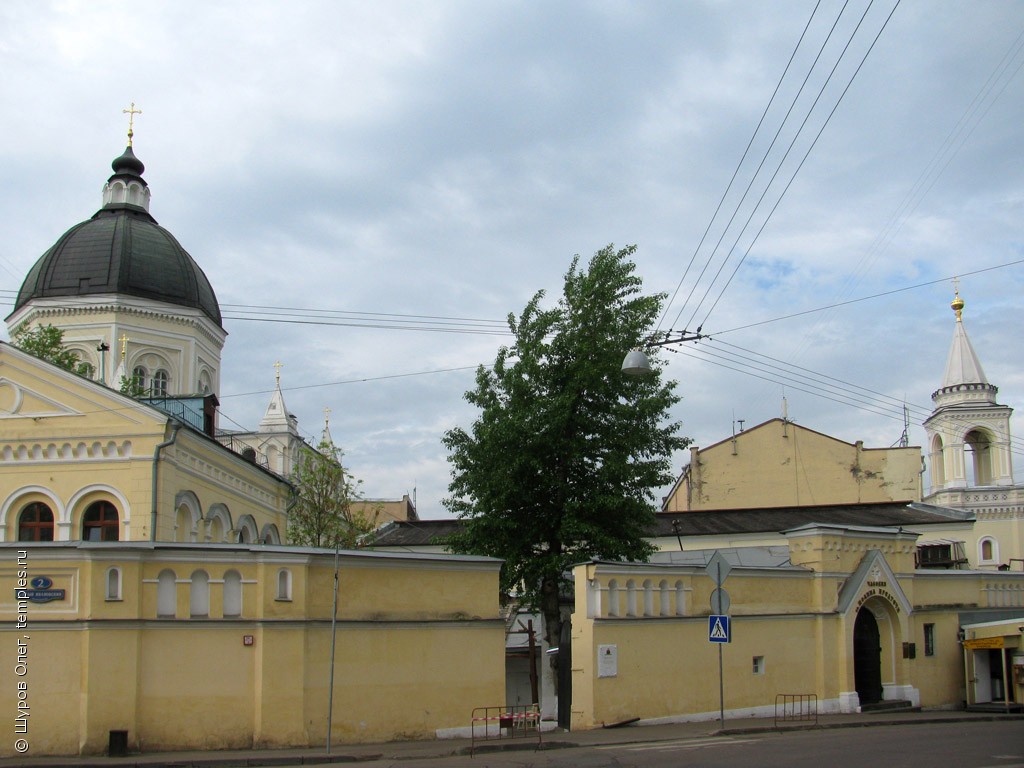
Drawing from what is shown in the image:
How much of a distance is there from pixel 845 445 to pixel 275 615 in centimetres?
4047

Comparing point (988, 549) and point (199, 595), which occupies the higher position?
point (988, 549)

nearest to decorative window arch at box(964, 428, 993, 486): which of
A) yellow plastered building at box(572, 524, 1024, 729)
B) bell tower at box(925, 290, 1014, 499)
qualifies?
bell tower at box(925, 290, 1014, 499)

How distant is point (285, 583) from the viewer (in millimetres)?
17734

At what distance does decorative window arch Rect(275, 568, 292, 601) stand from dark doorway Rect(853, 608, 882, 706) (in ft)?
46.6

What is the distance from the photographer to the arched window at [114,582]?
1678 cm

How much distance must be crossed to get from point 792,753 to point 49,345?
3093 cm

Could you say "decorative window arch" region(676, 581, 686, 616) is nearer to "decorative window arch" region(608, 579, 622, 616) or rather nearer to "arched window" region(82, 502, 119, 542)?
"decorative window arch" region(608, 579, 622, 616)

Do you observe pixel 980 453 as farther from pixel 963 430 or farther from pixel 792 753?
pixel 792 753

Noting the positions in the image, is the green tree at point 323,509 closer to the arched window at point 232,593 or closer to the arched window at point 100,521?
the arched window at point 100,521

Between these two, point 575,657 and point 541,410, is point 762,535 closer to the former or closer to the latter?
point 541,410

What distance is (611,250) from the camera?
26.7 metres

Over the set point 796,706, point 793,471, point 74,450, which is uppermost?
point 793,471

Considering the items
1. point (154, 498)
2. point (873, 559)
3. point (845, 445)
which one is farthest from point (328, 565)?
point (845, 445)

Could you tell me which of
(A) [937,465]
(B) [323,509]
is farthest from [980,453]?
(B) [323,509]
